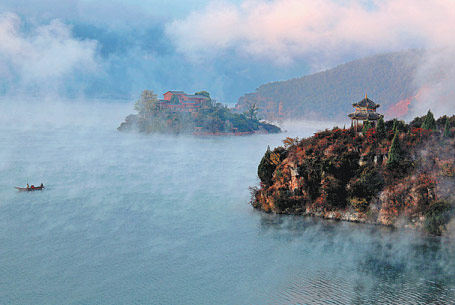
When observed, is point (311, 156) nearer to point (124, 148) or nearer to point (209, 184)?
point (209, 184)

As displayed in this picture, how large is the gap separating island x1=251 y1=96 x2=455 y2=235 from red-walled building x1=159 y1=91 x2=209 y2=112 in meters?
94.3

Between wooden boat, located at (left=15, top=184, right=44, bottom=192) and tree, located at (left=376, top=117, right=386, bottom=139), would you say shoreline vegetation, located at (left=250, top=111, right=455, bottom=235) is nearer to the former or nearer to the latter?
tree, located at (left=376, top=117, right=386, bottom=139)

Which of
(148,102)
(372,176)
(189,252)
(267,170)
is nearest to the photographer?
(189,252)

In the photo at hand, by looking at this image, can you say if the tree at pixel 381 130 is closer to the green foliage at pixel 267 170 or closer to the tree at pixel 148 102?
the green foliage at pixel 267 170

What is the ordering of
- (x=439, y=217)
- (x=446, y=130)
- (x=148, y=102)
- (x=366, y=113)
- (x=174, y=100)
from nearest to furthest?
(x=439, y=217), (x=446, y=130), (x=366, y=113), (x=148, y=102), (x=174, y=100)

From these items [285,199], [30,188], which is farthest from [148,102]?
[285,199]

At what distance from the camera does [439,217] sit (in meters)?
37.2

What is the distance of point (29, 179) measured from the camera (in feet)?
205

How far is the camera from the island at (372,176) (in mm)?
38781

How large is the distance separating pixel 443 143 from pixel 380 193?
8.26 metres

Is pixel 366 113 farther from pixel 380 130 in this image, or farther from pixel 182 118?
pixel 182 118

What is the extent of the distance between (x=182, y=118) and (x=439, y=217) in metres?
104

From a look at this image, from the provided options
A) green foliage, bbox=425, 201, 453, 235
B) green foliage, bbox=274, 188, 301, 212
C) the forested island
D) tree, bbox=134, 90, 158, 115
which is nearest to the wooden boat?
green foliage, bbox=274, 188, 301, 212

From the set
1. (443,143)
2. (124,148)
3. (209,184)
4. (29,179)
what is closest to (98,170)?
(29,179)
